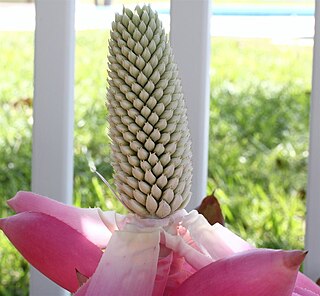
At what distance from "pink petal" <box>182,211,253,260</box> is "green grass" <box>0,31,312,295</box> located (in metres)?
1.28

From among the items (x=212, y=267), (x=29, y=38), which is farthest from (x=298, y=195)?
(x=212, y=267)

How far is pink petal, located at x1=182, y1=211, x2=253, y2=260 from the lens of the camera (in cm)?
66

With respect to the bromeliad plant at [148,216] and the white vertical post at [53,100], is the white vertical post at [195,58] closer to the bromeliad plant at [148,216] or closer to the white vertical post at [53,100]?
the white vertical post at [53,100]

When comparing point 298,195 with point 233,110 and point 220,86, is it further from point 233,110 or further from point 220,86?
point 220,86

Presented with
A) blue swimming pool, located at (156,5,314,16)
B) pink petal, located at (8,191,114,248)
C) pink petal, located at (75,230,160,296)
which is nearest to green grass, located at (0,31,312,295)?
blue swimming pool, located at (156,5,314,16)

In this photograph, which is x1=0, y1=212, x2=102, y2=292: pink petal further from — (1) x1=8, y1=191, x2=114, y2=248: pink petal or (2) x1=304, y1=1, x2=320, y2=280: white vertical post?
(2) x1=304, y1=1, x2=320, y2=280: white vertical post

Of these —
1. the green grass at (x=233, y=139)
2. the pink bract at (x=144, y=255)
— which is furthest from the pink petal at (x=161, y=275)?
the green grass at (x=233, y=139)

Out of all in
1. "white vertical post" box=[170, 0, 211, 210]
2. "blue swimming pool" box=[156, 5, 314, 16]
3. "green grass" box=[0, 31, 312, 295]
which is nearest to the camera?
"white vertical post" box=[170, 0, 211, 210]

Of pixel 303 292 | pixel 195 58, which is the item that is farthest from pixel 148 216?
pixel 195 58

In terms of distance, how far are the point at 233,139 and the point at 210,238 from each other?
1.81 meters

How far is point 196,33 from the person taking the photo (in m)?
1.08

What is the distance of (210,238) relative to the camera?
0.67m

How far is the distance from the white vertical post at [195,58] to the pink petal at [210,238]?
420mm

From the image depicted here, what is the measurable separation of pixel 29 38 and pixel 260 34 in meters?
1.24
